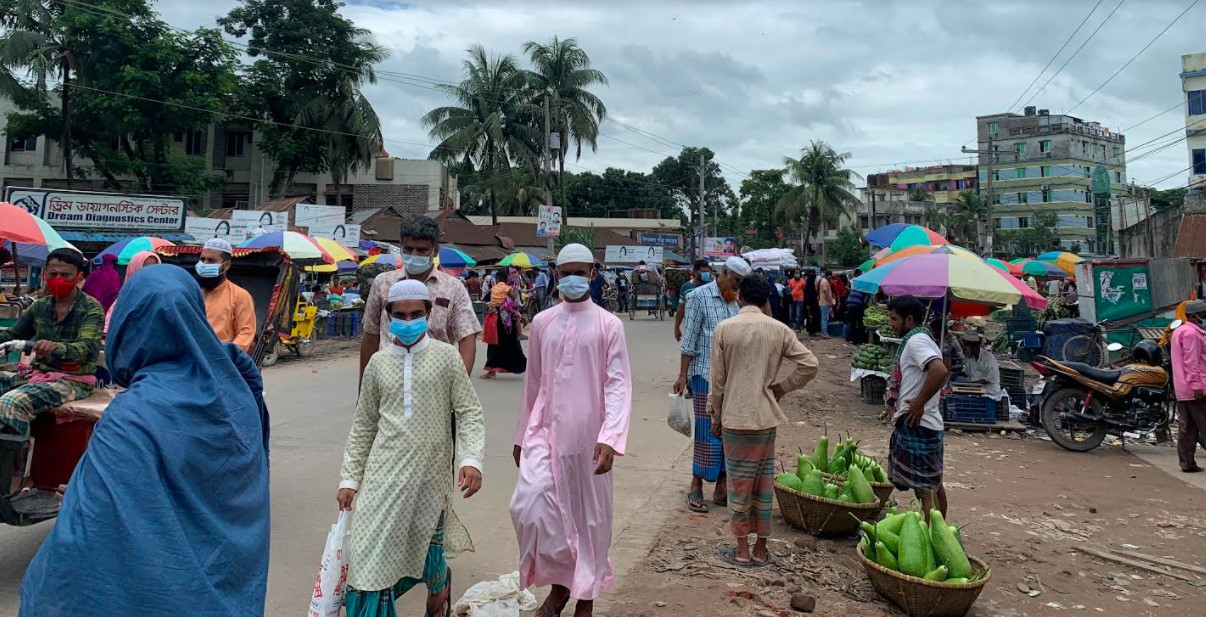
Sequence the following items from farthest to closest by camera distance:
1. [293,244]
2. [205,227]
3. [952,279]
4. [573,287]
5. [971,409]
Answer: [205,227] → [293,244] → [971,409] → [952,279] → [573,287]

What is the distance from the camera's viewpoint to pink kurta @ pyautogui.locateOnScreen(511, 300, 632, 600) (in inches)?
137

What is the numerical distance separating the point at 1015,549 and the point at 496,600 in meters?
3.65

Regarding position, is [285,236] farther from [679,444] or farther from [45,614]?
[45,614]

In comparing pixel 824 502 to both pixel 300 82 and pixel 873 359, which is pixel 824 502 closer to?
pixel 873 359

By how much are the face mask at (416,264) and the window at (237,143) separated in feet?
135

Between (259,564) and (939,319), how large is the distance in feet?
30.7

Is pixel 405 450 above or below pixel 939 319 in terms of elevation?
below

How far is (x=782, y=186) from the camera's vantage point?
5638cm

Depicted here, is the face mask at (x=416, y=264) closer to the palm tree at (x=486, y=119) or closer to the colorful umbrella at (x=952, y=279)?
the colorful umbrella at (x=952, y=279)

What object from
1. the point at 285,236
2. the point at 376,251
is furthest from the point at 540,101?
the point at 285,236

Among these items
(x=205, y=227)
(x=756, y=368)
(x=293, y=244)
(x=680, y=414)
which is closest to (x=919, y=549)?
(x=756, y=368)

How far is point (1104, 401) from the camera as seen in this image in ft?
27.6

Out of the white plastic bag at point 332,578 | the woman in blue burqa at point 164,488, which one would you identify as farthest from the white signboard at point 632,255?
the woman in blue burqa at point 164,488

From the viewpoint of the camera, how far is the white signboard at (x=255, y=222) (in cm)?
1936
